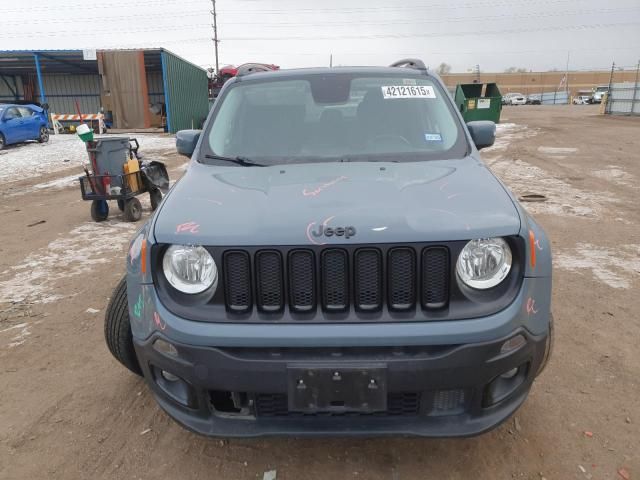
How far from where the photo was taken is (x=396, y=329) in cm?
196

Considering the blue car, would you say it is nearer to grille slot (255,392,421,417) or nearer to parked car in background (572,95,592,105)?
grille slot (255,392,421,417)

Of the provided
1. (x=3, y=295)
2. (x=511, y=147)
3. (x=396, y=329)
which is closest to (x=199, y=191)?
(x=396, y=329)

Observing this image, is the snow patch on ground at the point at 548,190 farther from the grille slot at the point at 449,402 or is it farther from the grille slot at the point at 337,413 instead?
the grille slot at the point at 337,413

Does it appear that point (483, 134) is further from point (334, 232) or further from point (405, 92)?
point (334, 232)

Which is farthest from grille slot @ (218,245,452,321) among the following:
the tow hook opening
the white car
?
the white car

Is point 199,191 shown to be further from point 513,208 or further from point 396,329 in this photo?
point 513,208

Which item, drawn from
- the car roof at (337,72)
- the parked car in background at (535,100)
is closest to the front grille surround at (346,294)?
the car roof at (337,72)

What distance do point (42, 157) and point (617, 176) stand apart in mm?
15729

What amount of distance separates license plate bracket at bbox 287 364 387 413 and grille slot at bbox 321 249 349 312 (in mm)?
246

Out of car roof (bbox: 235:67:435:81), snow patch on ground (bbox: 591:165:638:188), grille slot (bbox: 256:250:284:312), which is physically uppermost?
car roof (bbox: 235:67:435:81)

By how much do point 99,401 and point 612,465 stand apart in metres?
2.81

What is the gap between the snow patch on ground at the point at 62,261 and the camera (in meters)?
4.73

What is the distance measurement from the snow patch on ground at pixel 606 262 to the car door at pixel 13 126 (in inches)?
700

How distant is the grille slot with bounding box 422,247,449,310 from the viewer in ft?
6.59
